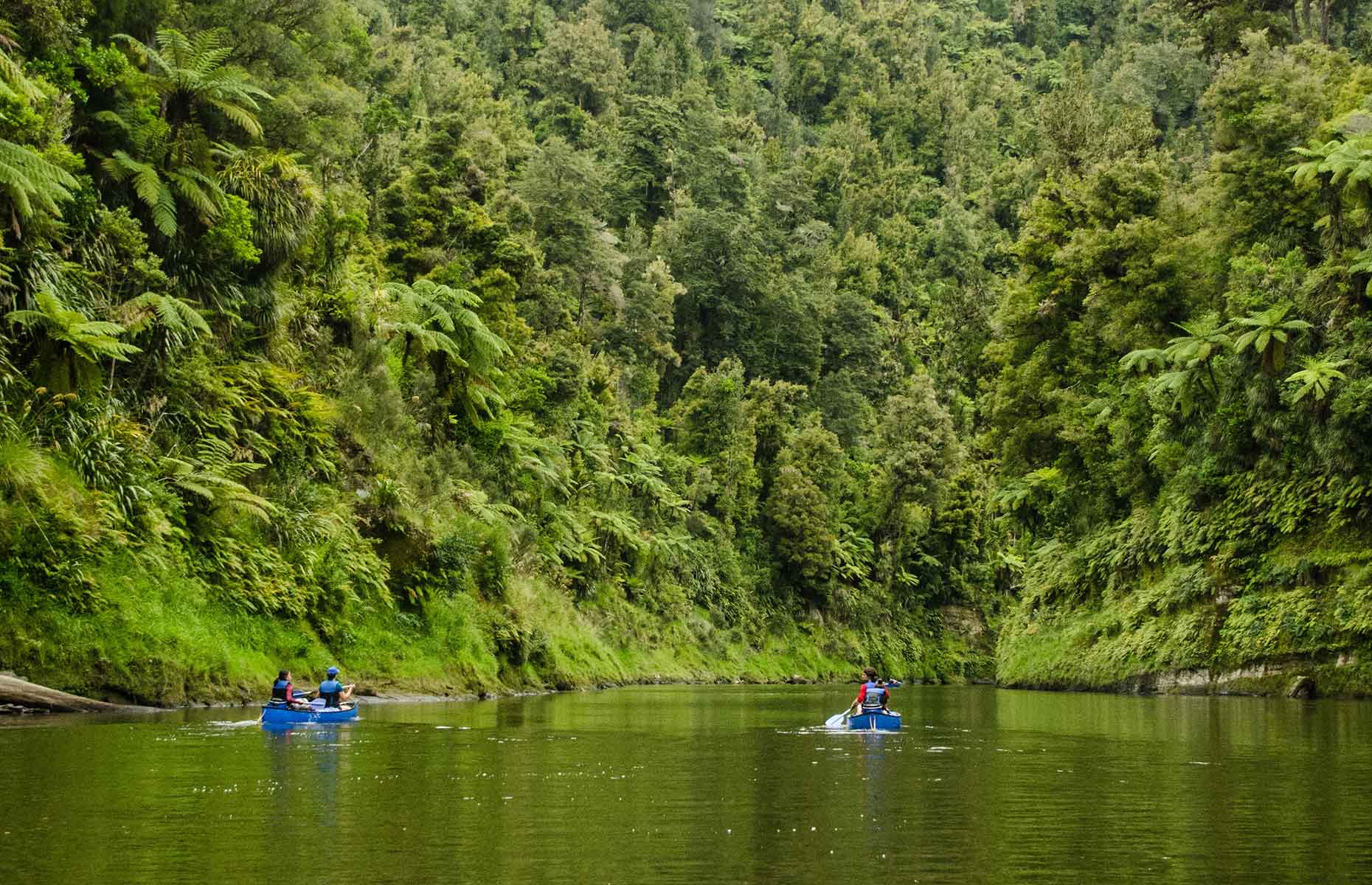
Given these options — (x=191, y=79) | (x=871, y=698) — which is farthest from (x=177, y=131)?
(x=871, y=698)

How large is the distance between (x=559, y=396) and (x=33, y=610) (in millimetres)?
33493

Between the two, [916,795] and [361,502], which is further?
[361,502]

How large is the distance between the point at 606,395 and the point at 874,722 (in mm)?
Result: 40141

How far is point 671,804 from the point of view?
549 inches

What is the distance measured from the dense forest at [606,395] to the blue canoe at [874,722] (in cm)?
1252

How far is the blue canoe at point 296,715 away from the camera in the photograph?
2291cm

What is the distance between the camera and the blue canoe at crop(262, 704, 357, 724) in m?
22.9

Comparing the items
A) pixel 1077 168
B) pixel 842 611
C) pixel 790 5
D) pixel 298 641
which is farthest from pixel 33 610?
pixel 790 5

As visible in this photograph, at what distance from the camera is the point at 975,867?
10164mm

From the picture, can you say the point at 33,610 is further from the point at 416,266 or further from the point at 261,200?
the point at 416,266

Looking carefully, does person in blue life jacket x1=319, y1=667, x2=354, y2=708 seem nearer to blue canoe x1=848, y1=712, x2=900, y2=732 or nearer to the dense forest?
the dense forest

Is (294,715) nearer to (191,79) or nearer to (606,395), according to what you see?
(191,79)

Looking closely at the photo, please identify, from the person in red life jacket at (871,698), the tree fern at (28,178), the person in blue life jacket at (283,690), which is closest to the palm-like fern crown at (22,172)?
the tree fern at (28,178)

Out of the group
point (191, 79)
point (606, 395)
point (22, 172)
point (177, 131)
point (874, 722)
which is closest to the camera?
point (22, 172)
